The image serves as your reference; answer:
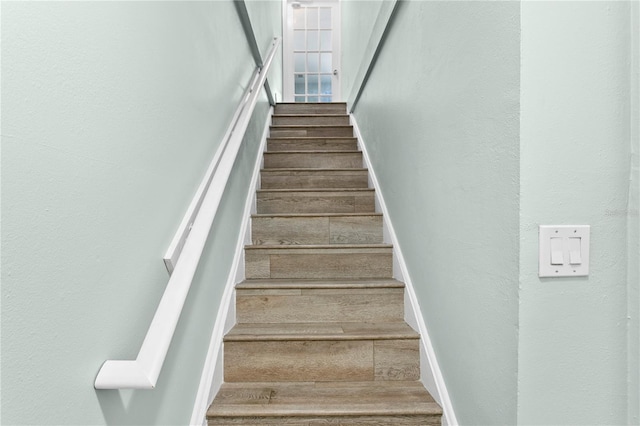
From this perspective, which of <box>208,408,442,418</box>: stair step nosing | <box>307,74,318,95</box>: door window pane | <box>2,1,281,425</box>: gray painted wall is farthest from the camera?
<box>307,74,318,95</box>: door window pane

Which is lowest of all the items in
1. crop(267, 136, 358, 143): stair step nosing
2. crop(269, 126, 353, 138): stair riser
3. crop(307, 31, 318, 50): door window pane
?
crop(267, 136, 358, 143): stair step nosing

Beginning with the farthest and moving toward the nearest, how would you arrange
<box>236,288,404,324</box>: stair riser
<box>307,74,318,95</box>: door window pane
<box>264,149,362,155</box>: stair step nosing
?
<box>307,74,318,95</box>: door window pane, <box>264,149,362,155</box>: stair step nosing, <box>236,288,404,324</box>: stair riser

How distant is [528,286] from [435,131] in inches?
24.6

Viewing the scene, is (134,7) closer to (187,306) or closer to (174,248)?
(174,248)

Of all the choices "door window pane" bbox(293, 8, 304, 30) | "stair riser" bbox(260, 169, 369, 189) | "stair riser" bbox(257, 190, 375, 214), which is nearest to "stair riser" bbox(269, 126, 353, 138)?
"stair riser" bbox(260, 169, 369, 189)

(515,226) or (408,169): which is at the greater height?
(408,169)

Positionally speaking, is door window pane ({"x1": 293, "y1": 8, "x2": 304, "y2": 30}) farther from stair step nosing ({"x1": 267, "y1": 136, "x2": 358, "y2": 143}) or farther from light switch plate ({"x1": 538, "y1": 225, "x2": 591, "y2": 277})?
light switch plate ({"x1": 538, "y1": 225, "x2": 591, "y2": 277})

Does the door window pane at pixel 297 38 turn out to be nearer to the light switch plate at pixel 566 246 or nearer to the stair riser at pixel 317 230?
the stair riser at pixel 317 230

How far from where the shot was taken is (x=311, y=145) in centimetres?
293

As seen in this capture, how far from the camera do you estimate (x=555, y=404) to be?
0.80 m

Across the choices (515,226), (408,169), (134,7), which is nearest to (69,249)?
(134,7)

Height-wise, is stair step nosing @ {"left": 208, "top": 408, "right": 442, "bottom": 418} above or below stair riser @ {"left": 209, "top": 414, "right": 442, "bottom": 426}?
above

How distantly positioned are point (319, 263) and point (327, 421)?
0.75 m

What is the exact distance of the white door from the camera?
5.32 meters
